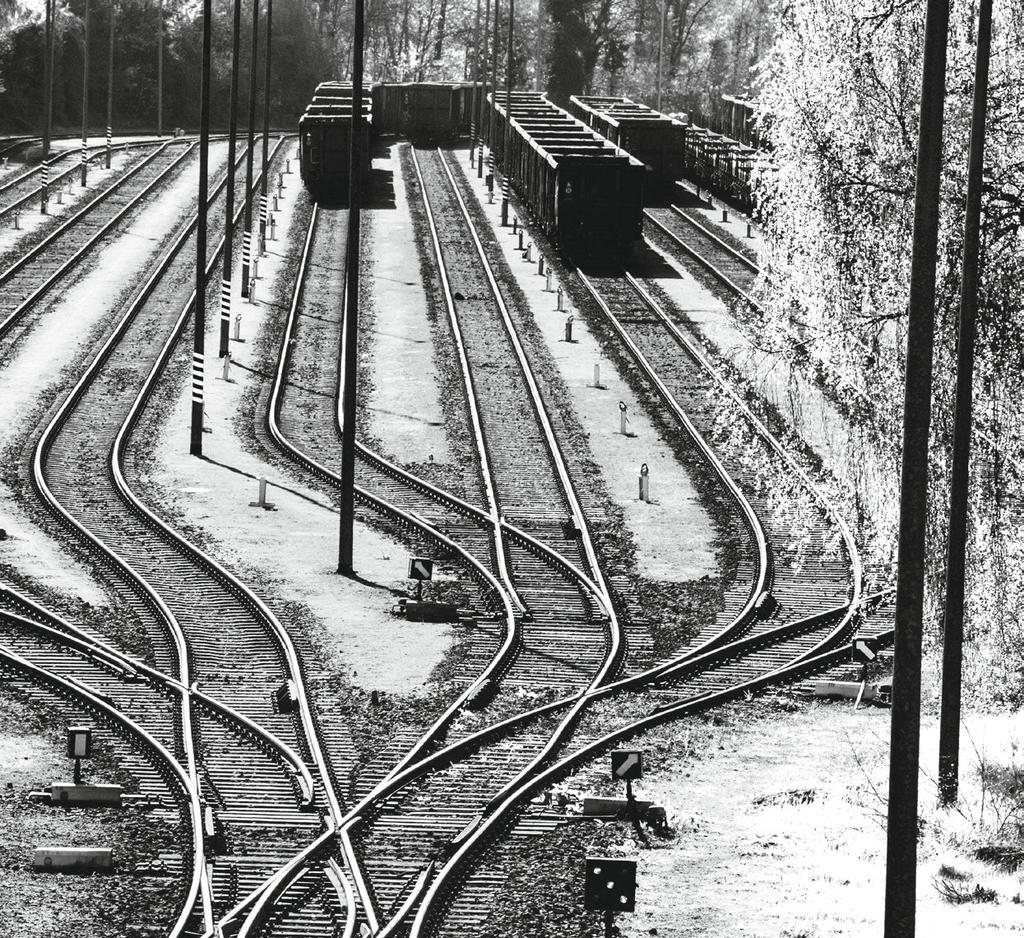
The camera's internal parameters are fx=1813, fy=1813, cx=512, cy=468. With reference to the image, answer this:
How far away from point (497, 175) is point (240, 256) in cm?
2526

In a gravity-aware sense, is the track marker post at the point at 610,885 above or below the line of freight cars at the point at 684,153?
below

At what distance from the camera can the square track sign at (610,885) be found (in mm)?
14117

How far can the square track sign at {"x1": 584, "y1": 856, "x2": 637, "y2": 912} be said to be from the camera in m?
14.1

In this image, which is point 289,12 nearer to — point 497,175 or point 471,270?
point 497,175

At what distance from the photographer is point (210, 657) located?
2267 centimetres

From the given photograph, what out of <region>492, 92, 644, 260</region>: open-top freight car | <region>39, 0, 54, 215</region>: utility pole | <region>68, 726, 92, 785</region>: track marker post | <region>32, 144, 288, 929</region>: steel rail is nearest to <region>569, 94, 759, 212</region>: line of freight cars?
<region>492, 92, 644, 260</region>: open-top freight car

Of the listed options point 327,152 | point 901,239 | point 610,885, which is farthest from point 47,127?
point 610,885

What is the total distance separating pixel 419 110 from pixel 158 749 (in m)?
82.6

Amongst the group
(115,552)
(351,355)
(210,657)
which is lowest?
(210,657)

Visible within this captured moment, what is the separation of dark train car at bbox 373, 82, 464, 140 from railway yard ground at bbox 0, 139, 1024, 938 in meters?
50.6

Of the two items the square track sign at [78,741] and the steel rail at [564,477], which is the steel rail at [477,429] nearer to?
the steel rail at [564,477]

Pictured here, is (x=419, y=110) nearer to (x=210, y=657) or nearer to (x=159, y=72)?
(x=159, y=72)

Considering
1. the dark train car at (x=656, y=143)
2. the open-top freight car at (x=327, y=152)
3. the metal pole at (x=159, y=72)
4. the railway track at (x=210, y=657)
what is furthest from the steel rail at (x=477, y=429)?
the metal pole at (x=159, y=72)

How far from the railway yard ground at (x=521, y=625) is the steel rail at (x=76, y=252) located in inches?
36.7
